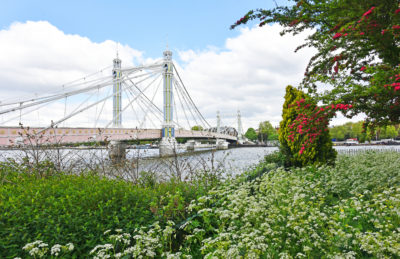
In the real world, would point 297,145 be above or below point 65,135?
below

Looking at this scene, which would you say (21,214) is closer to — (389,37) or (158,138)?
(389,37)

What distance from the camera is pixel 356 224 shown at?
303cm

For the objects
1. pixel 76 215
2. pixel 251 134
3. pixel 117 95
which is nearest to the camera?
pixel 76 215

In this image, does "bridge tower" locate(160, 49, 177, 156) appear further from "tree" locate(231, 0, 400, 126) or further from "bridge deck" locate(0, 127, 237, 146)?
"tree" locate(231, 0, 400, 126)

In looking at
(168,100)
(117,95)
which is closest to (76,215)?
(117,95)

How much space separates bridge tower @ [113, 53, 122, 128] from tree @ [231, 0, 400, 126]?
897 inches

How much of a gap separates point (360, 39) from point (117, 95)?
24676mm

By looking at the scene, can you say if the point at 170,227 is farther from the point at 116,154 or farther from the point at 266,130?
the point at 266,130

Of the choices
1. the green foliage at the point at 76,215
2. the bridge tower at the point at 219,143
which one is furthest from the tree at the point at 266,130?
the green foliage at the point at 76,215

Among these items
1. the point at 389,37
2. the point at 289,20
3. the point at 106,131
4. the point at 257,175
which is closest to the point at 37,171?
the point at 257,175

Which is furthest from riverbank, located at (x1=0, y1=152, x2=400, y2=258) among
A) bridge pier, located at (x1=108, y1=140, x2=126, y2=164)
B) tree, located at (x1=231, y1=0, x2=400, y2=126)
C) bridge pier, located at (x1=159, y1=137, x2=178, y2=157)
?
bridge pier, located at (x1=159, y1=137, x2=178, y2=157)

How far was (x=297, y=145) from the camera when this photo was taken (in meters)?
7.57

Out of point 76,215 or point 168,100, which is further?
point 168,100

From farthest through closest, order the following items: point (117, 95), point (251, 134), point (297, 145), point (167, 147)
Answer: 1. point (251, 134)
2. point (117, 95)
3. point (167, 147)
4. point (297, 145)
